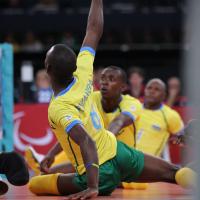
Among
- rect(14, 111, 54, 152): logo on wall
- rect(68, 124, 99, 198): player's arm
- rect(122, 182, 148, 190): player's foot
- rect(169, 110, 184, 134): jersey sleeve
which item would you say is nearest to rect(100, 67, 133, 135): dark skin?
rect(122, 182, 148, 190): player's foot

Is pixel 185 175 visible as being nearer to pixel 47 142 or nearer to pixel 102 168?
pixel 102 168

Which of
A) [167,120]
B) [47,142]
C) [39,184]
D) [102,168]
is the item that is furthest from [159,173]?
[47,142]

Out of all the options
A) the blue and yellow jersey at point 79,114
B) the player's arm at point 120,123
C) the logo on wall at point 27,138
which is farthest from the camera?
the logo on wall at point 27,138

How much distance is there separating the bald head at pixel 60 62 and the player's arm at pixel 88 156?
19.8 inches

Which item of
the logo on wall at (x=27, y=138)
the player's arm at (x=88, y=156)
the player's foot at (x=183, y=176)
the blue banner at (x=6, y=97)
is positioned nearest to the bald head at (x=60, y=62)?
the player's arm at (x=88, y=156)

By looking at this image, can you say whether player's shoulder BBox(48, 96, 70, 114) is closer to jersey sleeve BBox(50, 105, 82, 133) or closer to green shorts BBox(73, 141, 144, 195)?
jersey sleeve BBox(50, 105, 82, 133)

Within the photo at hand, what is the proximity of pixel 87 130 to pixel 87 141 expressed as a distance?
60cm

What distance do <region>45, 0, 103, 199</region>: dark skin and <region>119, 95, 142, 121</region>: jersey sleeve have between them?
1.62 metres

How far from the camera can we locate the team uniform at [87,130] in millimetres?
4875

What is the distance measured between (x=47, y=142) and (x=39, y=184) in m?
6.38

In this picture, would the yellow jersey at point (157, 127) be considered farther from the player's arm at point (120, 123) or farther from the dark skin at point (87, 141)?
the dark skin at point (87, 141)

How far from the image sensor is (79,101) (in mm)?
4988

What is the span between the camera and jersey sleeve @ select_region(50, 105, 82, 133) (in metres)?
4.70

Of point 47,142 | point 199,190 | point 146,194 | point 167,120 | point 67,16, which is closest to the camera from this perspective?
point 199,190
